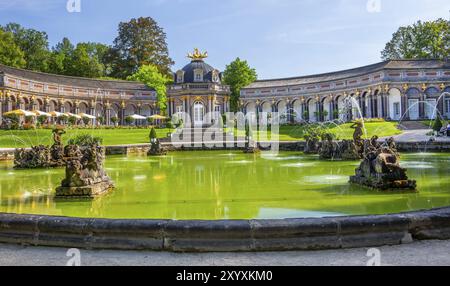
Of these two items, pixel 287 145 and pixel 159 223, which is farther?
pixel 287 145

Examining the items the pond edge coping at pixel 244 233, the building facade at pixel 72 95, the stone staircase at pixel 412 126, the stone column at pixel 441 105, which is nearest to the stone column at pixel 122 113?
the building facade at pixel 72 95

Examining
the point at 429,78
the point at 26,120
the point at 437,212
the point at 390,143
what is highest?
the point at 429,78

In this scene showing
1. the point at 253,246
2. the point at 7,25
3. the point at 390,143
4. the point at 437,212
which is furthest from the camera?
the point at 7,25

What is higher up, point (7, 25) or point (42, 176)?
point (7, 25)

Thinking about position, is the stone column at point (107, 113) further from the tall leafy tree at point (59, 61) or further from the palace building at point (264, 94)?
the tall leafy tree at point (59, 61)

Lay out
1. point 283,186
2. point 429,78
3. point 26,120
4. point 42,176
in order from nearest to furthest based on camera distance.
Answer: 1. point 283,186
2. point 42,176
3. point 26,120
4. point 429,78

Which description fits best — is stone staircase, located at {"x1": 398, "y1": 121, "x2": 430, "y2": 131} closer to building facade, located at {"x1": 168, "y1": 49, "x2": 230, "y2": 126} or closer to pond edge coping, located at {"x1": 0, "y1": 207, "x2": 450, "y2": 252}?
building facade, located at {"x1": 168, "y1": 49, "x2": 230, "y2": 126}

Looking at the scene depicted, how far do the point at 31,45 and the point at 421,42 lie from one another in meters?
69.5

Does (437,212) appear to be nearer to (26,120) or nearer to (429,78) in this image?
(26,120)

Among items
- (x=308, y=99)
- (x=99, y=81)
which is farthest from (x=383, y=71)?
(x=99, y=81)

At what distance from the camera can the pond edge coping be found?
189 inches

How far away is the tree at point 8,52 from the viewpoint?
60622mm
